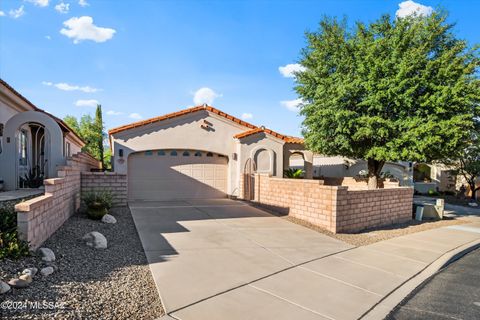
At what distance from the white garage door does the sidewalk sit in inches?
354

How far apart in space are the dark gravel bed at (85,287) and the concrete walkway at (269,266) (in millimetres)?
317

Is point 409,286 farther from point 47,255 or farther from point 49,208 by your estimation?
point 49,208

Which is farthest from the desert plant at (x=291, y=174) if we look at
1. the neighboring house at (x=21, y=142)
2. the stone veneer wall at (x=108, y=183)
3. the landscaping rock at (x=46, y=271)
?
the landscaping rock at (x=46, y=271)

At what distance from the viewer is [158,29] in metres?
11.8

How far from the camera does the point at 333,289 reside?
17.0 feet

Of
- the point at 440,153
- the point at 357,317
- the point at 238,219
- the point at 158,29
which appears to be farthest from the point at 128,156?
the point at 440,153

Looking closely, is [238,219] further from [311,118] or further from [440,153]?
[440,153]

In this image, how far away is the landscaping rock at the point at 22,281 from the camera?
4059 mm

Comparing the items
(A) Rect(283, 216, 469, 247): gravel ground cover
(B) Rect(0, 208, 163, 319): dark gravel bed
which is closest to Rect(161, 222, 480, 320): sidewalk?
(B) Rect(0, 208, 163, 319): dark gravel bed

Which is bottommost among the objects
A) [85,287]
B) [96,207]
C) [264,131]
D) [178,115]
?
[85,287]

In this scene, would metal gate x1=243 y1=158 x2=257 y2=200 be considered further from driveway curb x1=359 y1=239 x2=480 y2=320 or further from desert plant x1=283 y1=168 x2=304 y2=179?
driveway curb x1=359 y1=239 x2=480 y2=320

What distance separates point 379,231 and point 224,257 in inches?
254

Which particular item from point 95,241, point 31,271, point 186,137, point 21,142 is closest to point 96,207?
point 95,241

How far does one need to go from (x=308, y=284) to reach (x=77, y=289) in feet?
11.6
